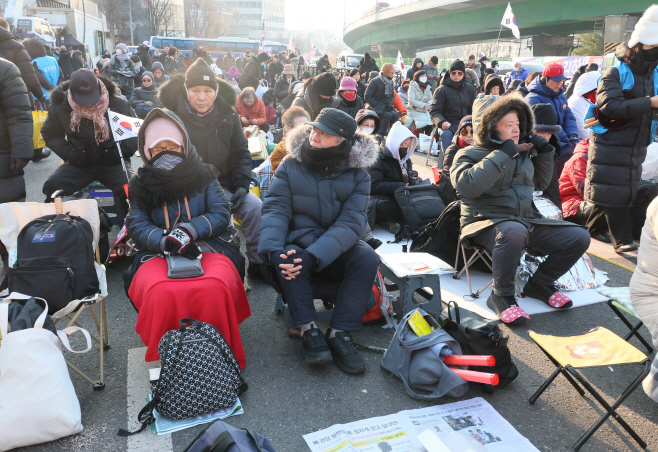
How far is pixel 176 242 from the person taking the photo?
3.07 m

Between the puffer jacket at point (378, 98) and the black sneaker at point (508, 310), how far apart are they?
21.5ft

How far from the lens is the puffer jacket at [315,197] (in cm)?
337

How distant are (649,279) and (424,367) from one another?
1312mm

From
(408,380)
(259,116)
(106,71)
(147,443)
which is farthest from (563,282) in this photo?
(106,71)

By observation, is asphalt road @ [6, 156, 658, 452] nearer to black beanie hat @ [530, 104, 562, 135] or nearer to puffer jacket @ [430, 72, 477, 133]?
black beanie hat @ [530, 104, 562, 135]

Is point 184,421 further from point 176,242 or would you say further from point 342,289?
point 342,289

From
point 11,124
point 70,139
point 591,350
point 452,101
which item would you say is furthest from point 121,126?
point 452,101

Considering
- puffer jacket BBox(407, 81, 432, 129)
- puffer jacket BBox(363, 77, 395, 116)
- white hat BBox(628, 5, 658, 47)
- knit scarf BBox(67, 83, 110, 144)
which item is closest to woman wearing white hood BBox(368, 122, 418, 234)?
white hat BBox(628, 5, 658, 47)

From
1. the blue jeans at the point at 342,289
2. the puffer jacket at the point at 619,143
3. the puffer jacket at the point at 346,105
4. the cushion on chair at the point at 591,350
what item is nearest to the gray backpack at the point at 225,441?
the blue jeans at the point at 342,289

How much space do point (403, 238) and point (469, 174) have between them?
162cm

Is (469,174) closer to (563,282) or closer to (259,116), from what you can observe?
(563,282)

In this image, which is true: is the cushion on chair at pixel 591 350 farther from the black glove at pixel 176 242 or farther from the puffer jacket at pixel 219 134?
the puffer jacket at pixel 219 134

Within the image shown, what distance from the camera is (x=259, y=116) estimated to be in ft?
29.4

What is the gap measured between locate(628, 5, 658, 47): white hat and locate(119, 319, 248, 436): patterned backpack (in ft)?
14.9
